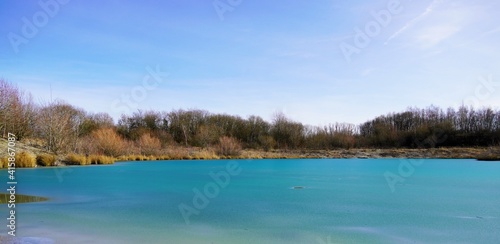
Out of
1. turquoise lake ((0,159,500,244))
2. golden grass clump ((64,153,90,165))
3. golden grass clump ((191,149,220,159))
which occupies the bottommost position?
turquoise lake ((0,159,500,244))

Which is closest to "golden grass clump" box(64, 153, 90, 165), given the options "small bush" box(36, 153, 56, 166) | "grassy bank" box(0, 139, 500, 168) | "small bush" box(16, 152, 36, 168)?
"grassy bank" box(0, 139, 500, 168)

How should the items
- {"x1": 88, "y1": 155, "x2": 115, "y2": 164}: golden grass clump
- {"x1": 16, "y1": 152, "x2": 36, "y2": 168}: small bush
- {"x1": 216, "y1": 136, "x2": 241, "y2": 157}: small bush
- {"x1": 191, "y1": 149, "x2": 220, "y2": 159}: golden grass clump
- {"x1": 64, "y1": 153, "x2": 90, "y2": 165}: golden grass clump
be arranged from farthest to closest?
{"x1": 216, "y1": 136, "x2": 241, "y2": 157}: small bush → {"x1": 191, "y1": 149, "x2": 220, "y2": 159}: golden grass clump → {"x1": 88, "y1": 155, "x2": 115, "y2": 164}: golden grass clump → {"x1": 64, "y1": 153, "x2": 90, "y2": 165}: golden grass clump → {"x1": 16, "y1": 152, "x2": 36, "y2": 168}: small bush

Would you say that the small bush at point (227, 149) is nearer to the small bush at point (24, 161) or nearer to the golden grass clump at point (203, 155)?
the golden grass clump at point (203, 155)

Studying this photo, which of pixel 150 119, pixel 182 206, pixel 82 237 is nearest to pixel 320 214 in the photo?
pixel 182 206

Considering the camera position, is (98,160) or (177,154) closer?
(98,160)

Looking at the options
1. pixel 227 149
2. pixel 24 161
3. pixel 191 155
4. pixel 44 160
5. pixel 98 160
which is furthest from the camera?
pixel 227 149

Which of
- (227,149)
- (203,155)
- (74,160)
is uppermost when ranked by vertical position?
(227,149)

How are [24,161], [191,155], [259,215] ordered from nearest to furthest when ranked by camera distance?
[259,215] < [24,161] < [191,155]

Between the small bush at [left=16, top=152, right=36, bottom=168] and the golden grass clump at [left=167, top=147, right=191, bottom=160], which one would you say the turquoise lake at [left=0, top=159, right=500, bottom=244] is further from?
the golden grass clump at [left=167, top=147, right=191, bottom=160]

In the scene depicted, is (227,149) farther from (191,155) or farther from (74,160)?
(74,160)

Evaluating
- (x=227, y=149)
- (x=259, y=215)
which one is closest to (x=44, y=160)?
(x=259, y=215)

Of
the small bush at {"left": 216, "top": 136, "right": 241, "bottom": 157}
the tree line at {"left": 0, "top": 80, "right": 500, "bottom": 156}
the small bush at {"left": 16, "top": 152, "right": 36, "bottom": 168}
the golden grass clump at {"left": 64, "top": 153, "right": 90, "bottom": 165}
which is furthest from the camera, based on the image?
the tree line at {"left": 0, "top": 80, "right": 500, "bottom": 156}

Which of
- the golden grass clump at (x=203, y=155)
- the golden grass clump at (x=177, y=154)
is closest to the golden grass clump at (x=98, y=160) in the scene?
the golden grass clump at (x=177, y=154)

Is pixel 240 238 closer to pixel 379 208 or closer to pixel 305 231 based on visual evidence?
pixel 305 231
